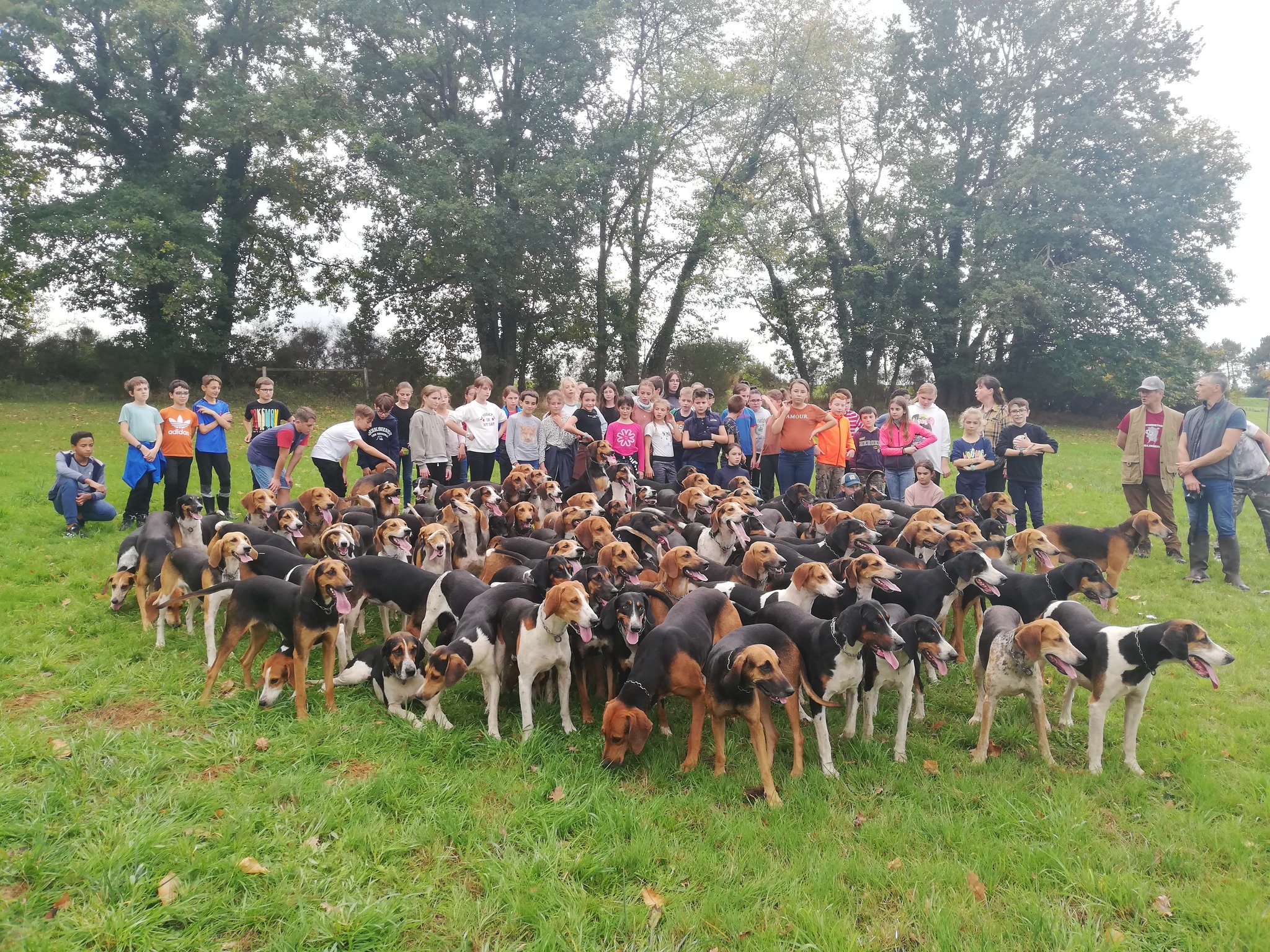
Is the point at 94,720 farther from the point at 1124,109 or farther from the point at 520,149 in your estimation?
the point at 1124,109

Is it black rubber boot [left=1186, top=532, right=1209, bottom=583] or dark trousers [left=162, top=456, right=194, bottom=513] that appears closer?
black rubber boot [left=1186, top=532, right=1209, bottom=583]

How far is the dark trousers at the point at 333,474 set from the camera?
904cm

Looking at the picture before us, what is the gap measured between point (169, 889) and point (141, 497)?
27.7 feet

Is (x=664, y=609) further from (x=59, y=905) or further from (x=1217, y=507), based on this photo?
(x=1217, y=507)

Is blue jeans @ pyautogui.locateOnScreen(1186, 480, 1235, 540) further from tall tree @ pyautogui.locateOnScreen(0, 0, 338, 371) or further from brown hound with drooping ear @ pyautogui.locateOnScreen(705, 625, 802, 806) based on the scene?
tall tree @ pyautogui.locateOnScreen(0, 0, 338, 371)

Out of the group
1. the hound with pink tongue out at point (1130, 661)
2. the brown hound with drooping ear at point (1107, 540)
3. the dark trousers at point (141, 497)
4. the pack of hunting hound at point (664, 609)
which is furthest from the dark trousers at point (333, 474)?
the brown hound with drooping ear at point (1107, 540)

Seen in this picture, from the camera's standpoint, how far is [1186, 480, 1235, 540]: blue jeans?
773cm

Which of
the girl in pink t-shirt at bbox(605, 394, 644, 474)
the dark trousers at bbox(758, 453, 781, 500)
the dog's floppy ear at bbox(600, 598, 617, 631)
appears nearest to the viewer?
the dog's floppy ear at bbox(600, 598, 617, 631)

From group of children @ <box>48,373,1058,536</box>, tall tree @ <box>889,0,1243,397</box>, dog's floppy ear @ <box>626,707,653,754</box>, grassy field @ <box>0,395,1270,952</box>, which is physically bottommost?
grassy field @ <box>0,395,1270,952</box>

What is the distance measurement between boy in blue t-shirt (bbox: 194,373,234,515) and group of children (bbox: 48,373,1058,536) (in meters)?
0.02

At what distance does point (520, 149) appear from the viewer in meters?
23.6

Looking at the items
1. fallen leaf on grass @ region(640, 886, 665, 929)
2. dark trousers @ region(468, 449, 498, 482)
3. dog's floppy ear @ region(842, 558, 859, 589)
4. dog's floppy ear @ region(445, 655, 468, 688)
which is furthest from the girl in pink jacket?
fallen leaf on grass @ region(640, 886, 665, 929)

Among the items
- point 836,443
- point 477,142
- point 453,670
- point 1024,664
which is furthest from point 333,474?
point 477,142

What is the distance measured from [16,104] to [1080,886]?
3296 cm
